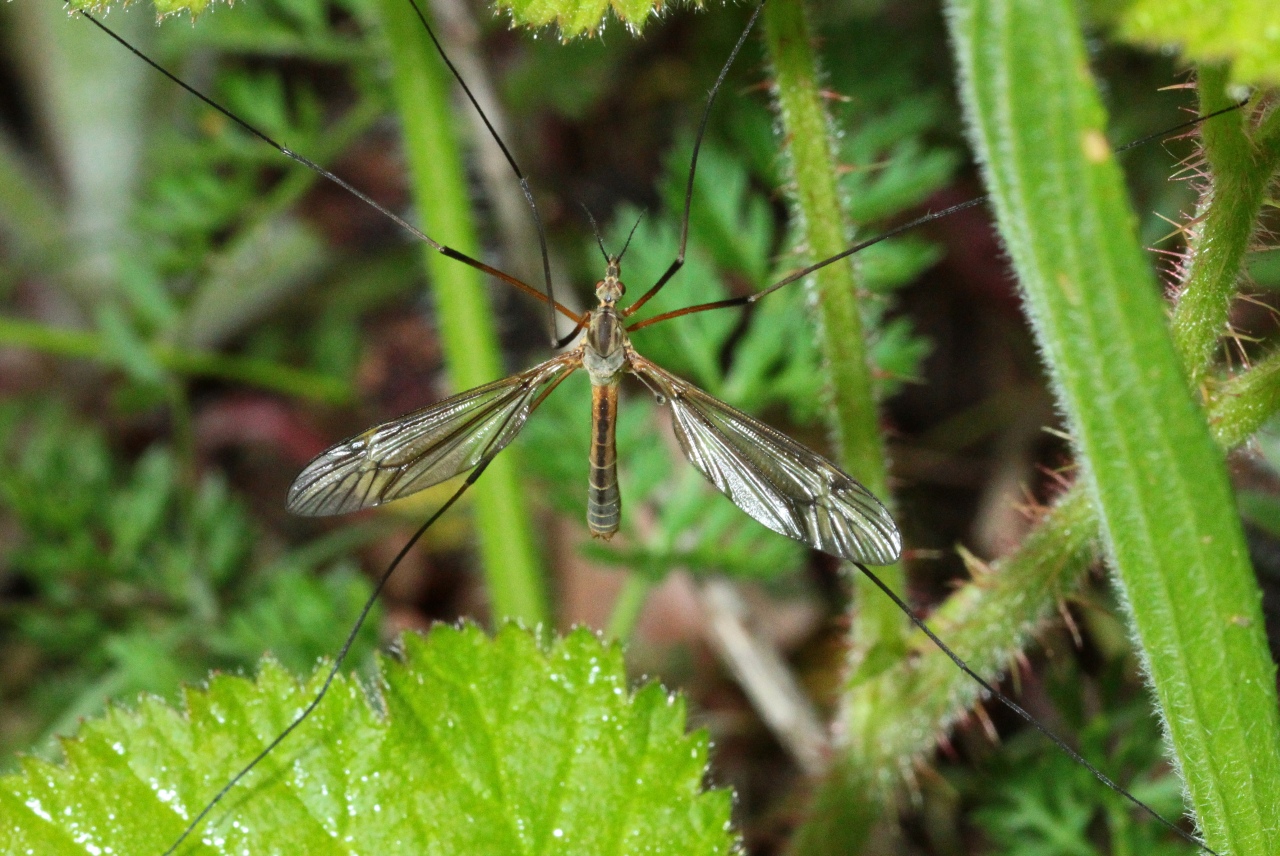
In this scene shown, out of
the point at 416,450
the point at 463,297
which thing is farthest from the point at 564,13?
the point at 463,297

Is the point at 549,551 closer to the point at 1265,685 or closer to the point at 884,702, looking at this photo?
the point at 884,702

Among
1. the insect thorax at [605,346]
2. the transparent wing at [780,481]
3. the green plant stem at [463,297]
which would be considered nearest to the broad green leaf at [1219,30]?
the transparent wing at [780,481]

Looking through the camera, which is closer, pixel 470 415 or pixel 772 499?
pixel 772 499

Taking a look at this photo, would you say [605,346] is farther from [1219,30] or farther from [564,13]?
[1219,30]

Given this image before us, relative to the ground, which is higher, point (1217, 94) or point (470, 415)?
point (470, 415)

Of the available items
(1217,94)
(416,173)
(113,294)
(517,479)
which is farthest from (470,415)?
(113,294)

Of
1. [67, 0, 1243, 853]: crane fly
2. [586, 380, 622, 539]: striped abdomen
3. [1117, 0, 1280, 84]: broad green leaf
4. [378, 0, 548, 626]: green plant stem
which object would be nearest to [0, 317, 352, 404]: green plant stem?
[378, 0, 548, 626]: green plant stem
